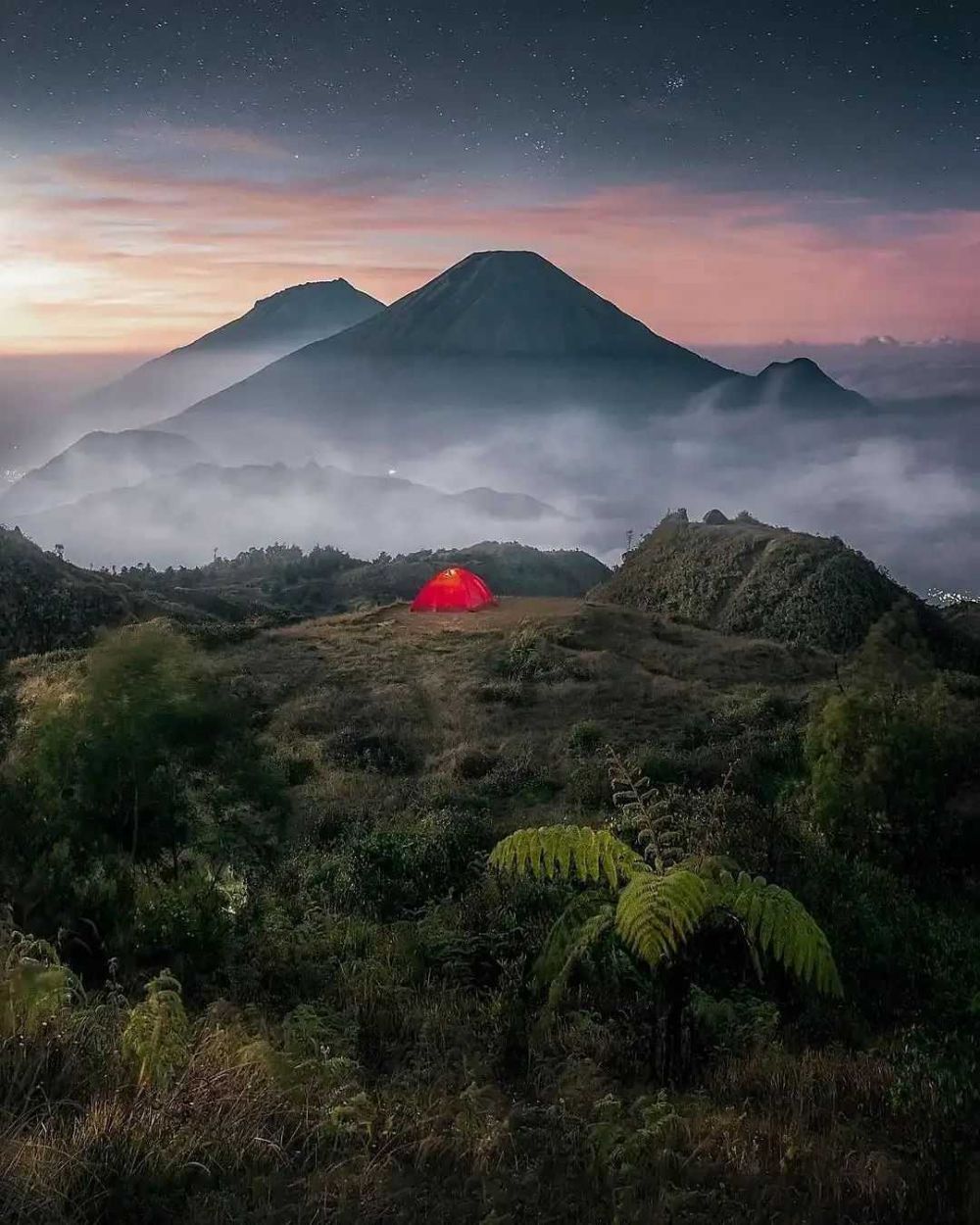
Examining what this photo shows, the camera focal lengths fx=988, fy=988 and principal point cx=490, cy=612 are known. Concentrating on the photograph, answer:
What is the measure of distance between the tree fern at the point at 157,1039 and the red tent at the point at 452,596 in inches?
1217

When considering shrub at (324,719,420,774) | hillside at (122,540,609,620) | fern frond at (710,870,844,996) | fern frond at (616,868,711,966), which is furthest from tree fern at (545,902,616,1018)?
hillside at (122,540,609,620)

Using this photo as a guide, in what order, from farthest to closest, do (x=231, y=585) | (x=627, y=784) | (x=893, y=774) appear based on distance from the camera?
(x=231, y=585)
(x=893, y=774)
(x=627, y=784)

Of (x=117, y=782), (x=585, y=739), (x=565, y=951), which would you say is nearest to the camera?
(x=565, y=951)

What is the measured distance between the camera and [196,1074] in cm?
389

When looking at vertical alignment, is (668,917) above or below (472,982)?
above

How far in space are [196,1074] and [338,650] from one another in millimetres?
24304

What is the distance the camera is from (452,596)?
36000 mm

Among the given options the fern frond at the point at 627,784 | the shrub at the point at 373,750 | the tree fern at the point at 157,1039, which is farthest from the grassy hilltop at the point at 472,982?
the shrub at the point at 373,750

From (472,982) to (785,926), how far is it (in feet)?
6.61

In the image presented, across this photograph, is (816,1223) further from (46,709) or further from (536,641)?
(536,641)

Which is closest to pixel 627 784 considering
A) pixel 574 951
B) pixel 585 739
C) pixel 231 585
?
pixel 574 951

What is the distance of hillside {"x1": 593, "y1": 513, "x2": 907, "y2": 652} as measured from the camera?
1540 inches

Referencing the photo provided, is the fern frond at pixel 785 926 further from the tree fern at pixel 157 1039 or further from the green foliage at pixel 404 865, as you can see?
the green foliage at pixel 404 865

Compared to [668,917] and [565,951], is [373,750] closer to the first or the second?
[565,951]
